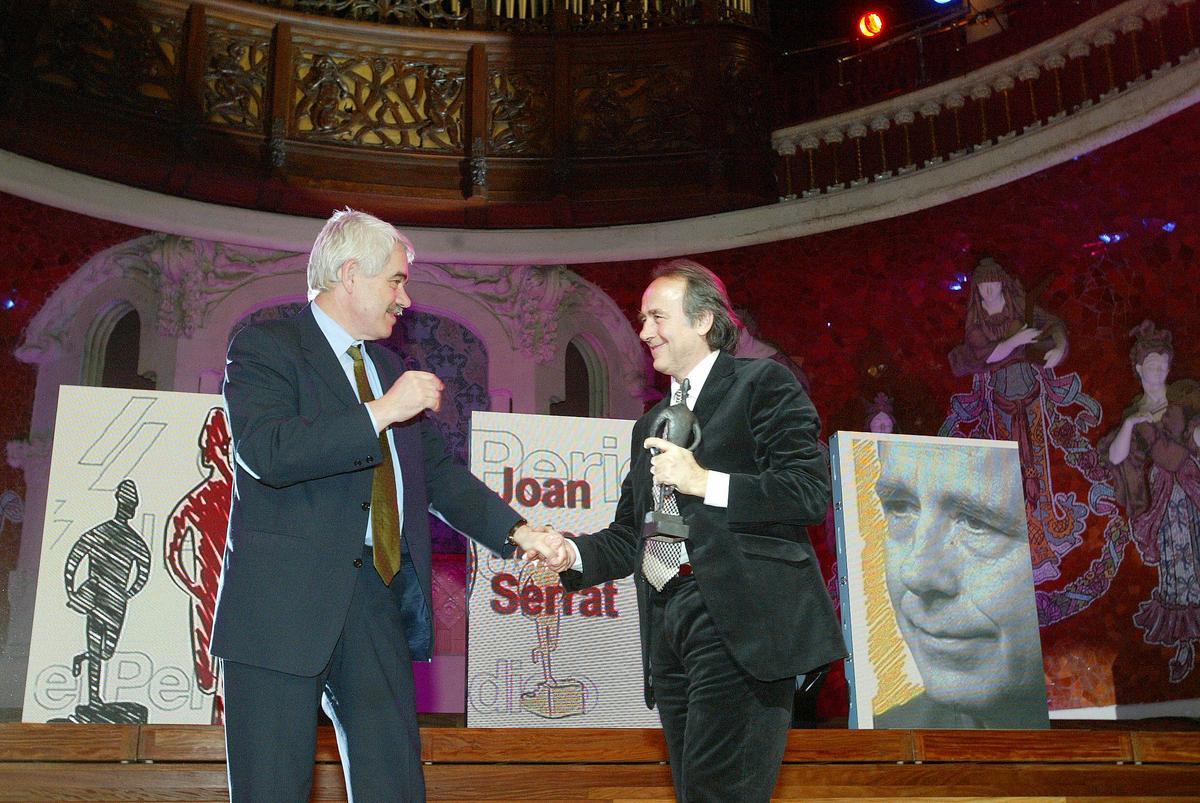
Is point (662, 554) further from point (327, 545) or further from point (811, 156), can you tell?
point (811, 156)

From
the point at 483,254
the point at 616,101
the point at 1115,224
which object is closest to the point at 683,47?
the point at 616,101

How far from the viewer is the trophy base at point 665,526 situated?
2398 millimetres

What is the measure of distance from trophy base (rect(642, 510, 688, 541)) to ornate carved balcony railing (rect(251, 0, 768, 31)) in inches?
241

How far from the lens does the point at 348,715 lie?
218cm

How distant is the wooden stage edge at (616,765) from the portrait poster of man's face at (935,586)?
1.72 ft

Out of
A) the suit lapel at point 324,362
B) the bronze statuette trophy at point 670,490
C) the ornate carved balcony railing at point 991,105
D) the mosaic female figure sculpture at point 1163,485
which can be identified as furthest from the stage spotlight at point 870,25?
the suit lapel at point 324,362

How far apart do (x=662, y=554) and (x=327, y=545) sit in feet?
2.30

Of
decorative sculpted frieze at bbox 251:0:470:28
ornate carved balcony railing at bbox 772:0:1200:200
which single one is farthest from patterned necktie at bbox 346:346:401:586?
decorative sculpted frieze at bbox 251:0:470:28

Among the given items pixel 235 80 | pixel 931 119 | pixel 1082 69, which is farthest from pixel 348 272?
pixel 931 119

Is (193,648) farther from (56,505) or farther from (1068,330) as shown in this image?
(1068,330)

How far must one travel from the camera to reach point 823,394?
7367 millimetres

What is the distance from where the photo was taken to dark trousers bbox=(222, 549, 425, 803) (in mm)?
2053

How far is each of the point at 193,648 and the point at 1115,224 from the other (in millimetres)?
5249

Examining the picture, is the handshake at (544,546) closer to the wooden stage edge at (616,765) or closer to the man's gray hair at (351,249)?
the man's gray hair at (351,249)
